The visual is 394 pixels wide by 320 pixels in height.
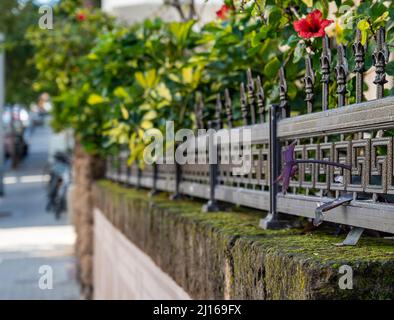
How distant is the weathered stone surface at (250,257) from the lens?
6.95 feet

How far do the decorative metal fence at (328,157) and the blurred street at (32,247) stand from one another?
8.44 ft

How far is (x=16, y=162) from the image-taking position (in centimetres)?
4006

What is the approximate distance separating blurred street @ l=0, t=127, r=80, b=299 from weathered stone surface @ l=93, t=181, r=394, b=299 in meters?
1.71

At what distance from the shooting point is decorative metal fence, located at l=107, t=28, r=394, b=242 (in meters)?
2.39

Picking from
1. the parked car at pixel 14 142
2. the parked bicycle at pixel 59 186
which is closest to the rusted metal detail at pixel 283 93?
the parked bicycle at pixel 59 186

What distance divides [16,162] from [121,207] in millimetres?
34319

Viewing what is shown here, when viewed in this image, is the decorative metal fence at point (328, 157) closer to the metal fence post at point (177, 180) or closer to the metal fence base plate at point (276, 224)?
the metal fence base plate at point (276, 224)

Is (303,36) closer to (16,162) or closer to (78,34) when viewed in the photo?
(78,34)

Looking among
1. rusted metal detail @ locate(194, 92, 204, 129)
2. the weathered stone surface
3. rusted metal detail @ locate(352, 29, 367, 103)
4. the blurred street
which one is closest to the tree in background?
the blurred street

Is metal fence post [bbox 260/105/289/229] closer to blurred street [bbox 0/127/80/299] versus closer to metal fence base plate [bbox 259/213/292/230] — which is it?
metal fence base plate [bbox 259/213/292/230]

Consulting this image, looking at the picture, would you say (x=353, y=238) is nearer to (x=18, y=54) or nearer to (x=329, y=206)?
(x=329, y=206)

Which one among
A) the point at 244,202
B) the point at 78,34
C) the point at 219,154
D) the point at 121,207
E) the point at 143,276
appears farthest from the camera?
the point at 78,34
